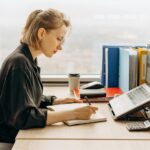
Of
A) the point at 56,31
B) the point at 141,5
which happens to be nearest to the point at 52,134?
the point at 56,31

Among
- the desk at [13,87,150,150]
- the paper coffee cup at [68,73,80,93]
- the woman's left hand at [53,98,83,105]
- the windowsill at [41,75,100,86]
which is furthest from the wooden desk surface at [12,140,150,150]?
the windowsill at [41,75,100,86]

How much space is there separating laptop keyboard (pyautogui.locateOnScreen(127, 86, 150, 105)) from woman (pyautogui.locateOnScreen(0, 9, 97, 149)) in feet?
0.72

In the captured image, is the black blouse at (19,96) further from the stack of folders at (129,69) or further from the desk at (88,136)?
the stack of folders at (129,69)

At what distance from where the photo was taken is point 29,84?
161 centimetres

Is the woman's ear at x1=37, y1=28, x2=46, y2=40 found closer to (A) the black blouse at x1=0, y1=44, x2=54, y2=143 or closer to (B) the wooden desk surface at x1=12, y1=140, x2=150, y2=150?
(A) the black blouse at x1=0, y1=44, x2=54, y2=143

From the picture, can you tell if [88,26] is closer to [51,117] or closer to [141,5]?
[141,5]

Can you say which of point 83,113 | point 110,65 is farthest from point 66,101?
point 110,65

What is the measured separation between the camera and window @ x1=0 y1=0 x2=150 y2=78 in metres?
2.65

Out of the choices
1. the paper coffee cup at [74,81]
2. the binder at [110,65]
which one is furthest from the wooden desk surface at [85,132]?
the binder at [110,65]

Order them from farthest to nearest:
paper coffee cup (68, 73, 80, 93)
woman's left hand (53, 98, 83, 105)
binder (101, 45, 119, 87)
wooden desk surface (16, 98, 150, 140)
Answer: binder (101, 45, 119, 87), paper coffee cup (68, 73, 80, 93), woman's left hand (53, 98, 83, 105), wooden desk surface (16, 98, 150, 140)

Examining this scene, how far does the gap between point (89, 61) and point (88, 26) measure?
283 millimetres

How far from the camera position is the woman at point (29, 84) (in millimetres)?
→ 1521

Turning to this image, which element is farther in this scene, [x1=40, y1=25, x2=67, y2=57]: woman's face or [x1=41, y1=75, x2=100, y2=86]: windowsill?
[x1=41, y1=75, x2=100, y2=86]: windowsill

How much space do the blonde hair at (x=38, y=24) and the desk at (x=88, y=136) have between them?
479 mm
